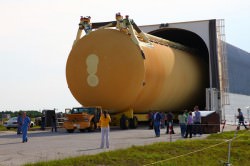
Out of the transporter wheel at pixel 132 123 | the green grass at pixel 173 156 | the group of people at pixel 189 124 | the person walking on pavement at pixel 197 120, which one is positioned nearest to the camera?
the green grass at pixel 173 156

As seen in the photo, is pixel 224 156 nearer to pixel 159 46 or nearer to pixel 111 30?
pixel 111 30

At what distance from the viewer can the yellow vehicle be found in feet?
86.8

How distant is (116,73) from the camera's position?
1094 inches


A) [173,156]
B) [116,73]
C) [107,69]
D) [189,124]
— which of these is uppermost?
[107,69]

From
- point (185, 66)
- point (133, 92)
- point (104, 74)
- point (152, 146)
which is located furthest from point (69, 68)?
point (152, 146)

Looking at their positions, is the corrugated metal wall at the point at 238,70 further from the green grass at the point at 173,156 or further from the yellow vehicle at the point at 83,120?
the green grass at the point at 173,156

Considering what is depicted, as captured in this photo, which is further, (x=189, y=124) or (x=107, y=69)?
(x=107, y=69)

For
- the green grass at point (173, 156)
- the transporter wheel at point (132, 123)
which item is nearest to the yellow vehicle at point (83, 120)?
the transporter wheel at point (132, 123)

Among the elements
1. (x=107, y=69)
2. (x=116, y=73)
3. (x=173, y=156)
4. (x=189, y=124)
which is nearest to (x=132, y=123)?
(x=116, y=73)

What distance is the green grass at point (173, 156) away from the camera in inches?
495

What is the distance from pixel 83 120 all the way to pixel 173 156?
12626 millimetres

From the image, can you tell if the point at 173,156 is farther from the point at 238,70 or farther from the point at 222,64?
Result: the point at 238,70

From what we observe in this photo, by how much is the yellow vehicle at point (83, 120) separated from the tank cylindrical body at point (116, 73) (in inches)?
59.3

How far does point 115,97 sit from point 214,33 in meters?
11.3
